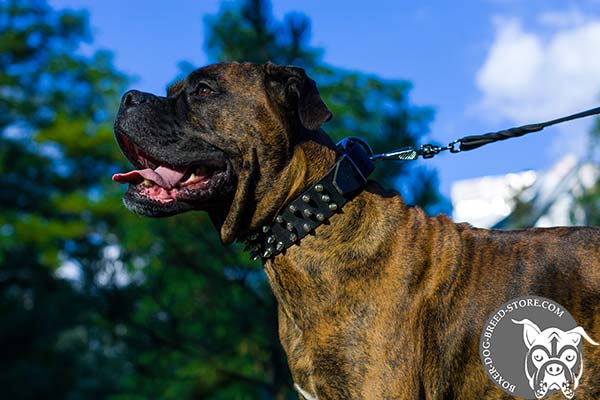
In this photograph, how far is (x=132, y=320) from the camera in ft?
30.6

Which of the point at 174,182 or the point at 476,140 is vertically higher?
the point at 476,140

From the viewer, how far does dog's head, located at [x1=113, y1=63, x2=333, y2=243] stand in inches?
145

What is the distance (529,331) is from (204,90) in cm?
190

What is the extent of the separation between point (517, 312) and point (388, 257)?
594 millimetres

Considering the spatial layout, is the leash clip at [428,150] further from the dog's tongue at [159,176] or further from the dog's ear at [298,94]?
the dog's tongue at [159,176]

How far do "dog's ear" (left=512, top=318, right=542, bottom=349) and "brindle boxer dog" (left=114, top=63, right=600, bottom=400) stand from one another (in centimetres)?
15

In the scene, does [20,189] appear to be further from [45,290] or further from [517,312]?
[517,312]

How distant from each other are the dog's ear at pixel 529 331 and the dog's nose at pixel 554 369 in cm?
14

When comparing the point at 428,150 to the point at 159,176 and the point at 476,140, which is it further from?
the point at 159,176

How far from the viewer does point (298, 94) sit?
367 cm

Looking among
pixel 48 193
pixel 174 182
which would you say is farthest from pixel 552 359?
pixel 48 193

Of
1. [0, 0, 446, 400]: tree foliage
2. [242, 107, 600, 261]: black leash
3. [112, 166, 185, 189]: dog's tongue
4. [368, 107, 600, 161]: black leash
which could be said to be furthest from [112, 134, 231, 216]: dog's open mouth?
[0, 0, 446, 400]: tree foliage

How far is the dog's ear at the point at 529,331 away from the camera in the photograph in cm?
336

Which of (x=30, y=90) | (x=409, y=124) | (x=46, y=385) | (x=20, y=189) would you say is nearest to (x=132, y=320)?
(x=409, y=124)
